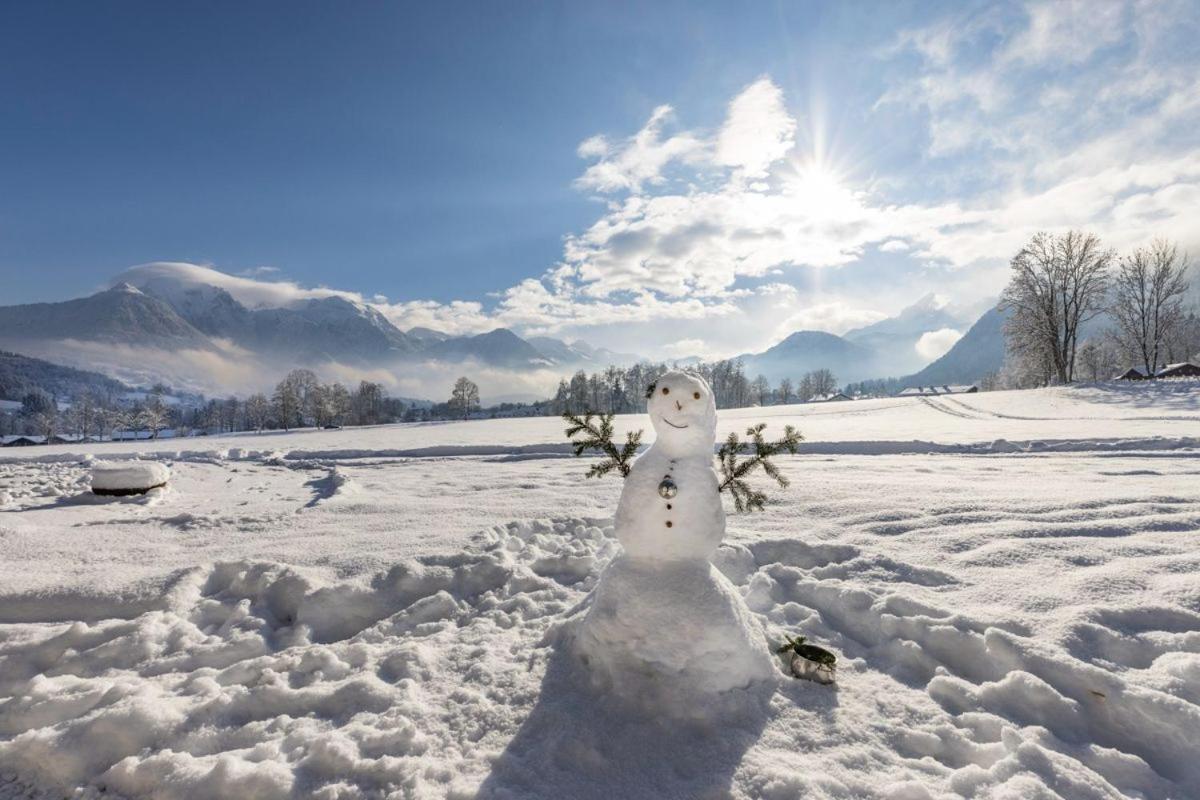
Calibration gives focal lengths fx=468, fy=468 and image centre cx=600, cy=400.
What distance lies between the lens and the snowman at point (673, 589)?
3.04 meters

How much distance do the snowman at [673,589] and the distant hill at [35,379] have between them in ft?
673

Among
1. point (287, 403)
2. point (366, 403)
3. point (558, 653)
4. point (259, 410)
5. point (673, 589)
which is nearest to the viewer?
point (673, 589)

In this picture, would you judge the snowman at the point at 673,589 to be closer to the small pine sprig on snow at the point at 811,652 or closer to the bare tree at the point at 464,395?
the small pine sprig on snow at the point at 811,652

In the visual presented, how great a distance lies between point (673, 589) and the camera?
10.2 ft

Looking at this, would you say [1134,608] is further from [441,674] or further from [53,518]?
[53,518]

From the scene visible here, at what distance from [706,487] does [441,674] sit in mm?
2370

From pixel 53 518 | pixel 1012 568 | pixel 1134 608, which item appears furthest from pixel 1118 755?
pixel 53 518

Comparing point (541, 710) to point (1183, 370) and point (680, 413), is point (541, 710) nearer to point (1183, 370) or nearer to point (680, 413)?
point (680, 413)

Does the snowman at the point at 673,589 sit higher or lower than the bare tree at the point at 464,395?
lower

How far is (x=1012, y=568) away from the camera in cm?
446

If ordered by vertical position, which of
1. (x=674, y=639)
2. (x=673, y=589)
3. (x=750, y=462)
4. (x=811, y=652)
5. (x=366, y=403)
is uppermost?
(x=366, y=403)

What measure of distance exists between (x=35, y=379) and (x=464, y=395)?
213m

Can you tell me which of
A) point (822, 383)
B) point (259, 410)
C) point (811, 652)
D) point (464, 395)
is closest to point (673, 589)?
point (811, 652)

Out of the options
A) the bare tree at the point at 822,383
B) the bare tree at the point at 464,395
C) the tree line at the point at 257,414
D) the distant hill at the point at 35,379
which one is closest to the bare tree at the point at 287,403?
the tree line at the point at 257,414
